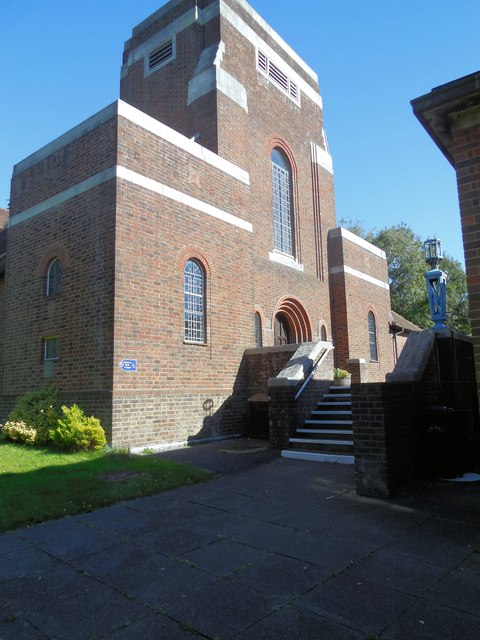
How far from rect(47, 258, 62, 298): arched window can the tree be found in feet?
104

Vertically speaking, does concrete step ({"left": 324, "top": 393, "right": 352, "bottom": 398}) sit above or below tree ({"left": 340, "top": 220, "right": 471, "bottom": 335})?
below

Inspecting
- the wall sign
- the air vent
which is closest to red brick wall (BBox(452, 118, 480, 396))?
the wall sign

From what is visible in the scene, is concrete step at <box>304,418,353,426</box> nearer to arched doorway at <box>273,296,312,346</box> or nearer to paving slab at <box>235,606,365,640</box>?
arched doorway at <box>273,296,312,346</box>

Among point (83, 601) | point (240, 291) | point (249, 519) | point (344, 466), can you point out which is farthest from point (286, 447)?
point (83, 601)

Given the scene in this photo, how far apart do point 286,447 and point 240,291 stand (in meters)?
5.16

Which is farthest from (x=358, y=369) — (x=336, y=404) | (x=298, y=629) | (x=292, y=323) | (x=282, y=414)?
(x=298, y=629)

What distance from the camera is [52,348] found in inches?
460

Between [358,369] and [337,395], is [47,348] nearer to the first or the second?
[337,395]

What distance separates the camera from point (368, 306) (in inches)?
824

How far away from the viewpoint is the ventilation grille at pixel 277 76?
682 inches

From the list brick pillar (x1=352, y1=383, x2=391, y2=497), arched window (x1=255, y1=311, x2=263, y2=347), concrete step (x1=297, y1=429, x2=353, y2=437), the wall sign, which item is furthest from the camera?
arched window (x1=255, y1=311, x2=263, y2=347)

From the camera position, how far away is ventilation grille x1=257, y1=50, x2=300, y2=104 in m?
17.3

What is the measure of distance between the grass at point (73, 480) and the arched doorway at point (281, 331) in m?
8.29

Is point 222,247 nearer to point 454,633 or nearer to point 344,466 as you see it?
point 344,466
